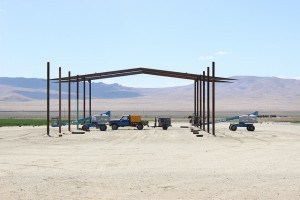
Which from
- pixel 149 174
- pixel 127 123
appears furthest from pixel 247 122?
pixel 149 174

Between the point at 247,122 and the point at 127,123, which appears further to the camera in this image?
the point at 127,123

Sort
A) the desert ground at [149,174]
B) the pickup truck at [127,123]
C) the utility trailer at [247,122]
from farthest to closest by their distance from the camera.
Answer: the pickup truck at [127,123]
the utility trailer at [247,122]
the desert ground at [149,174]

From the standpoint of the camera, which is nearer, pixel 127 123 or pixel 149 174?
pixel 149 174

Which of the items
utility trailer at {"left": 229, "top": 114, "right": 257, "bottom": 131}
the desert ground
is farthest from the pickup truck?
the desert ground

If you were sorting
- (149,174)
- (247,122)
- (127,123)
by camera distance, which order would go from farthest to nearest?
(127,123) → (247,122) → (149,174)

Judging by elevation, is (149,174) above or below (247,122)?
below

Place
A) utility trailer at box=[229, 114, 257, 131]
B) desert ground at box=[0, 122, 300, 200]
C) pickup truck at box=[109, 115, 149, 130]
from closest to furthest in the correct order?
desert ground at box=[0, 122, 300, 200], utility trailer at box=[229, 114, 257, 131], pickup truck at box=[109, 115, 149, 130]

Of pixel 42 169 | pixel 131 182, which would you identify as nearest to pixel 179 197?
pixel 131 182

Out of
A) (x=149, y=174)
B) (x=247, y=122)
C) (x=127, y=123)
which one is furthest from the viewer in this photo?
(x=127, y=123)

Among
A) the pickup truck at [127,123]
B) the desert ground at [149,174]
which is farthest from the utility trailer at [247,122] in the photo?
the desert ground at [149,174]

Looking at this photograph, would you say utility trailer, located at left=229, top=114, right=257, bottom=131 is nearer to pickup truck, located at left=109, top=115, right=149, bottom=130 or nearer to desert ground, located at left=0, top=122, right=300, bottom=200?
pickup truck, located at left=109, top=115, right=149, bottom=130

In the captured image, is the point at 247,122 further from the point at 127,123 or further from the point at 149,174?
the point at 149,174

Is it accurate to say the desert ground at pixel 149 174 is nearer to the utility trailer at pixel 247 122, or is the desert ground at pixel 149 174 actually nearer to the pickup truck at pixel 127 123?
the utility trailer at pixel 247 122

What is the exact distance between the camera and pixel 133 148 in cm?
2795
